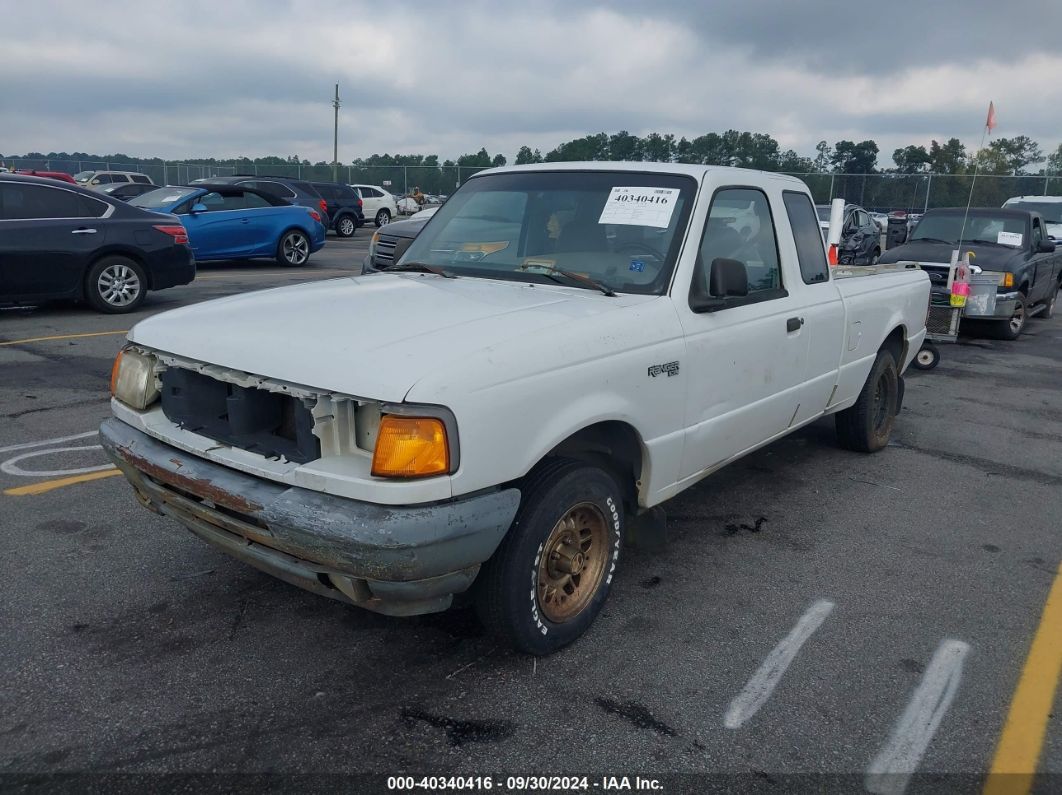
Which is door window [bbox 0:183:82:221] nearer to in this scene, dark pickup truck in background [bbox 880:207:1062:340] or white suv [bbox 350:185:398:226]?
dark pickup truck in background [bbox 880:207:1062:340]

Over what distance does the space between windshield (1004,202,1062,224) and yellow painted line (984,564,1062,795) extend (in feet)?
59.5

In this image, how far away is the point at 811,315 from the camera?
464 centimetres

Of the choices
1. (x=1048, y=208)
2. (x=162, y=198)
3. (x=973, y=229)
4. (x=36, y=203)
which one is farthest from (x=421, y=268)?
(x=1048, y=208)

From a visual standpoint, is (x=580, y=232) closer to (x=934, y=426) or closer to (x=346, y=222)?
(x=934, y=426)

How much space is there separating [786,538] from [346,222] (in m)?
25.3

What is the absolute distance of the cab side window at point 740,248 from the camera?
3.72 meters

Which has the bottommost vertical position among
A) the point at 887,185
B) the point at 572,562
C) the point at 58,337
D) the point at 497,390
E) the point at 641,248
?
the point at 58,337

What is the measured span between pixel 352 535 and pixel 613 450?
1.31 m

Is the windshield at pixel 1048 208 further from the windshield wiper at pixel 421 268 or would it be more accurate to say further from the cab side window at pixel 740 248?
the windshield wiper at pixel 421 268

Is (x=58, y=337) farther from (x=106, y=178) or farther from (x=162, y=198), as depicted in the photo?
(x=106, y=178)

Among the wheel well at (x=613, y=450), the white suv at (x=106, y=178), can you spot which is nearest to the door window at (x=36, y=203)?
the wheel well at (x=613, y=450)

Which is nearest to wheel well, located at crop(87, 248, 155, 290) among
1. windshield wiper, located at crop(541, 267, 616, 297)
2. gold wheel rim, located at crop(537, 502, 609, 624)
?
windshield wiper, located at crop(541, 267, 616, 297)

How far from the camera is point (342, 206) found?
27.6m

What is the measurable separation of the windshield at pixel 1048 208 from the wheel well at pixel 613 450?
741 inches
